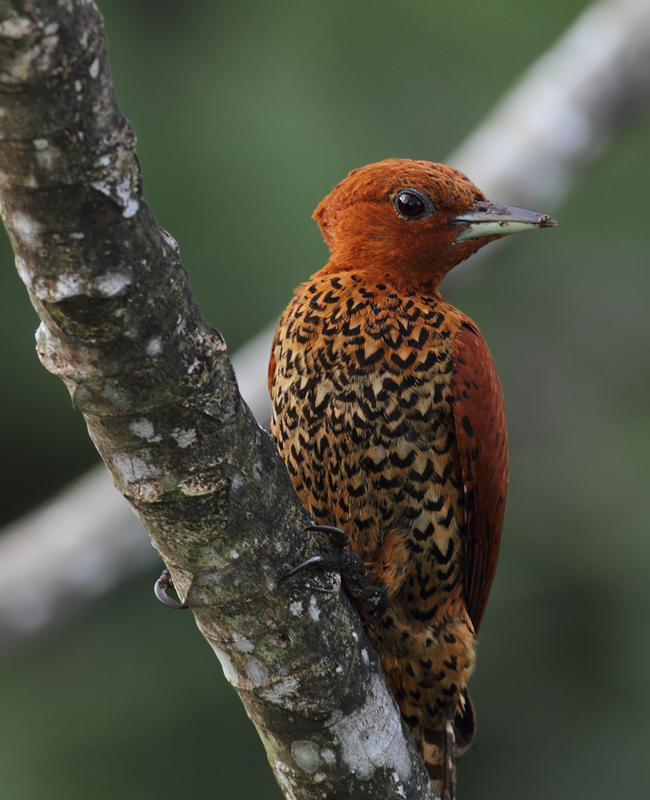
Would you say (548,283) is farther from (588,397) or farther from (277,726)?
(277,726)

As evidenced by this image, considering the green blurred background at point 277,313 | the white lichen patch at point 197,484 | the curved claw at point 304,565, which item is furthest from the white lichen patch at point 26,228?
the green blurred background at point 277,313

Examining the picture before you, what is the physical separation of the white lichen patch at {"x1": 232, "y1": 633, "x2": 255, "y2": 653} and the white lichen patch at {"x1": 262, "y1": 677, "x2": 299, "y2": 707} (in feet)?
0.34

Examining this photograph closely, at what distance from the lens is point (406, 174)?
8.43 ft

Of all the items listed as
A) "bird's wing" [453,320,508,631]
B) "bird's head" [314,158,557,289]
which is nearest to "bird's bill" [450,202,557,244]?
"bird's head" [314,158,557,289]

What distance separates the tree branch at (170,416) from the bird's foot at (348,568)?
0.04 metres

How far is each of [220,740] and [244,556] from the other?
3401mm

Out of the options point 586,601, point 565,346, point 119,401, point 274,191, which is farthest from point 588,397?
point 119,401

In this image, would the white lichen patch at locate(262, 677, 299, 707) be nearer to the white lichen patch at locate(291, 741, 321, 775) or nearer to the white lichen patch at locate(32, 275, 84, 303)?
the white lichen patch at locate(291, 741, 321, 775)

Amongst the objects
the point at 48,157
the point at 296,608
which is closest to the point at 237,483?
the point at 296,608

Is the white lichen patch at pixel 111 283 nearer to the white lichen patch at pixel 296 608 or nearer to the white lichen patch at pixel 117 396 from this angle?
the white lichen patch at pixel 117 396

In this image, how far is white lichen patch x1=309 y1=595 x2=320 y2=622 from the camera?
1.79 m

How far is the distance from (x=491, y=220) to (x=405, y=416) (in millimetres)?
657

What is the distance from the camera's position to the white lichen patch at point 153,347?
1434 millimetres

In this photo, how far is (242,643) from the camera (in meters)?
1.78
